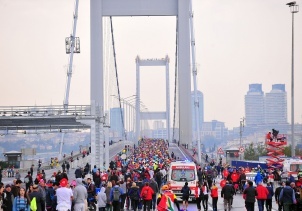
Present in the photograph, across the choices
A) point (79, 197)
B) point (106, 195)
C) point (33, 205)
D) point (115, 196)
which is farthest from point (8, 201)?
point (106, 195)

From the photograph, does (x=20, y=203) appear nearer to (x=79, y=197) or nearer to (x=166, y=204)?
(x=79, y=197)

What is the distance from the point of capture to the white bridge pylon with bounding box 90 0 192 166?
68.3m

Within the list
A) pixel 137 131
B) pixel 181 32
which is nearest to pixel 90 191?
pixel 181 32

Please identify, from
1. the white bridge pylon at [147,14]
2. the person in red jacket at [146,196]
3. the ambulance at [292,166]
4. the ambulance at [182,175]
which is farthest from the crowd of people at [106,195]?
the white bridge pylon at [147,14]

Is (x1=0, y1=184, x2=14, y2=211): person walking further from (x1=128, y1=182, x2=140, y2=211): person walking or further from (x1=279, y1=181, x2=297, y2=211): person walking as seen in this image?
(x1=128, y1=182, x2=140, y2=211): person walking

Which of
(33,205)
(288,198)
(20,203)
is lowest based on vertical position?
(288,198)

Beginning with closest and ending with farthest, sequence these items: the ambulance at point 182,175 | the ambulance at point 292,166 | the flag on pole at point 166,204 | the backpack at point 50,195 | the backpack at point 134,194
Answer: the flag on pole at point 166,204 → the backpack at point 50,195 → the backpack at point 134,194 → the ambulance at point 182,175 → the ambulance at point 292,166

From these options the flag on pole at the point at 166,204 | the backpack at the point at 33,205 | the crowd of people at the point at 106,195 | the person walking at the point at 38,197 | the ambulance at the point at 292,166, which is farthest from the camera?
the ambulance at the point at 292,166

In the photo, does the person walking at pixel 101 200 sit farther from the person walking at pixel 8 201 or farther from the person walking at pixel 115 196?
the person walking at pixel 8 201

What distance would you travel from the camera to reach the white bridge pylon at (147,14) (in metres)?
68.3

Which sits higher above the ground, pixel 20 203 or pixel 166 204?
pixel 20 203

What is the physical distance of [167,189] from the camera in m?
21.9

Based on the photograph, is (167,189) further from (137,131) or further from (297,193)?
(137,131)

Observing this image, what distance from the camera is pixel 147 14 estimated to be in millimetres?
77750
